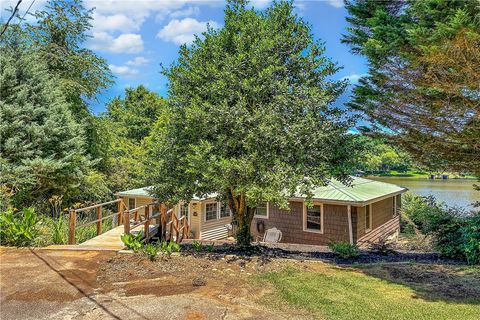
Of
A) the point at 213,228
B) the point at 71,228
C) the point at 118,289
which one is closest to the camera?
the point at 118,289

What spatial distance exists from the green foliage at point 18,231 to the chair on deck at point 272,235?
8.73 metres

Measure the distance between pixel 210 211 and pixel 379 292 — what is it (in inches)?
476

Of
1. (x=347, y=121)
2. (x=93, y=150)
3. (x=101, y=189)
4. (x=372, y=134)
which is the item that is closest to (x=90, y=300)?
(x=347, y=121)

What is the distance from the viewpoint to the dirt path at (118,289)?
4.80 meters

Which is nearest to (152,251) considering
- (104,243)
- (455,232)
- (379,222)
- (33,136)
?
(104,243)

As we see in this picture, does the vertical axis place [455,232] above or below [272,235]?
above

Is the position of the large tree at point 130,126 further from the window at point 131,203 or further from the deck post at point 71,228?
the deck post at point 71,228

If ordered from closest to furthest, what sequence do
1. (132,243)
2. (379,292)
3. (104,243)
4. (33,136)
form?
1. (379,292)
2. (132,243)
3. (104,243)
4. (33,136)

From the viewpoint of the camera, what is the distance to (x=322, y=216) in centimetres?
1418

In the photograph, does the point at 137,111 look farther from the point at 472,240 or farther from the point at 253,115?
the point at 472,240

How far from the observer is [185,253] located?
316 inches

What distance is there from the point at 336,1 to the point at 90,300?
31.5ft

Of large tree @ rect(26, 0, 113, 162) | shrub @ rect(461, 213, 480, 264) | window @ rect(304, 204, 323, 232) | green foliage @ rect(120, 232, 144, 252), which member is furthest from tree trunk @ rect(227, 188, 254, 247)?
large tree @ rect(26, 0, 113, 162)

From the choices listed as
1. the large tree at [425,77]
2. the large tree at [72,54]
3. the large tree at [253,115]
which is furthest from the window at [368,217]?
the large tree at [72,54]
